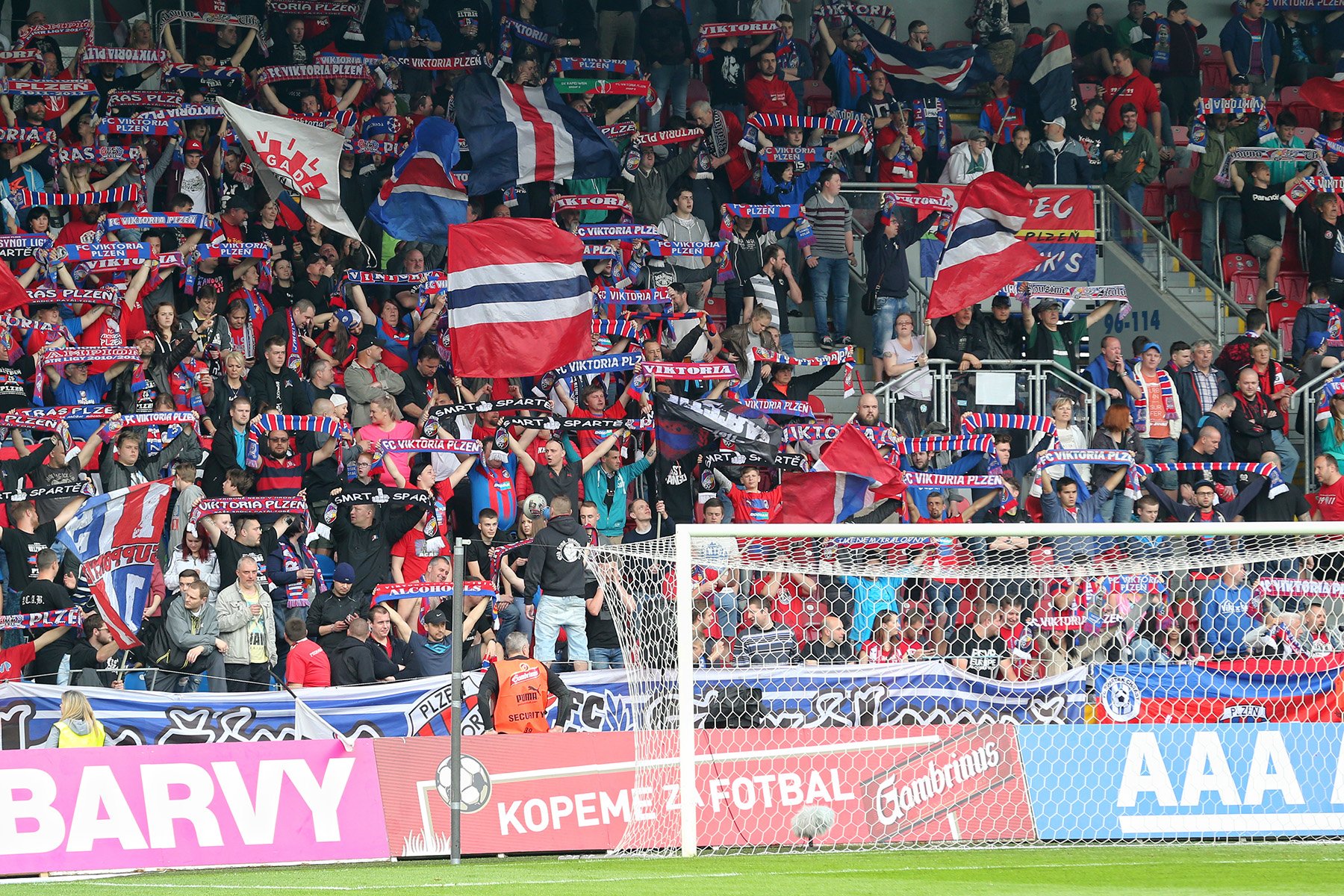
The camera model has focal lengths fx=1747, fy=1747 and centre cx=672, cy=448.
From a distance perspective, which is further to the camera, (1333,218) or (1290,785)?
(1333,218)

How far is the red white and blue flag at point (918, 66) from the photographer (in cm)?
2145

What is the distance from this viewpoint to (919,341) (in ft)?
59.8

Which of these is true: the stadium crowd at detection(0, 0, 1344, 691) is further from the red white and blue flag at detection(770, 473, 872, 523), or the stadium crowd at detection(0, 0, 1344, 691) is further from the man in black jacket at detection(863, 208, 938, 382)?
the red white and blue flag at detection(770, 473, 872, 523)

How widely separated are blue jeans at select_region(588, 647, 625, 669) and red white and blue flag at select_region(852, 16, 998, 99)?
9.68 meters

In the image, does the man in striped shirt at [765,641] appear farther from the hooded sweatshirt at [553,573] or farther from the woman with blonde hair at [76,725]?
the woman with blonde hair at [76,725]

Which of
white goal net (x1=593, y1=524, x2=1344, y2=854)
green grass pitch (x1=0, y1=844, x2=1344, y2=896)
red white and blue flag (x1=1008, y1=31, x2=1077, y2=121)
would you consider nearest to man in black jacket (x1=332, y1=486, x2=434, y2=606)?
white goal net (x1=593, y1=524, x2=1344, y2=854)

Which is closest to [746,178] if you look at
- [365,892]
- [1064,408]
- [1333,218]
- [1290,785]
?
[1064,408]

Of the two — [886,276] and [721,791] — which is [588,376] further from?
[721,791]

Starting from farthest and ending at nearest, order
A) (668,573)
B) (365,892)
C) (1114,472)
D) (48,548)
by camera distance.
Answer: (1114,472) < (48,548) < (668,573) < (365,892)

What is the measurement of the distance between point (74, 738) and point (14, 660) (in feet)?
5.77

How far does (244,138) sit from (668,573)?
7.18 m

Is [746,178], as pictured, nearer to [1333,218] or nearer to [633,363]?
[633,363]

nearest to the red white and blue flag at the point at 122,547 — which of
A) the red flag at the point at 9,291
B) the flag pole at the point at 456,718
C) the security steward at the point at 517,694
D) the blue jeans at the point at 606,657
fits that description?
the red flag at the point at 9,291

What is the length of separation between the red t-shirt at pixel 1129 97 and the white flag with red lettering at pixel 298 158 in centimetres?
977
